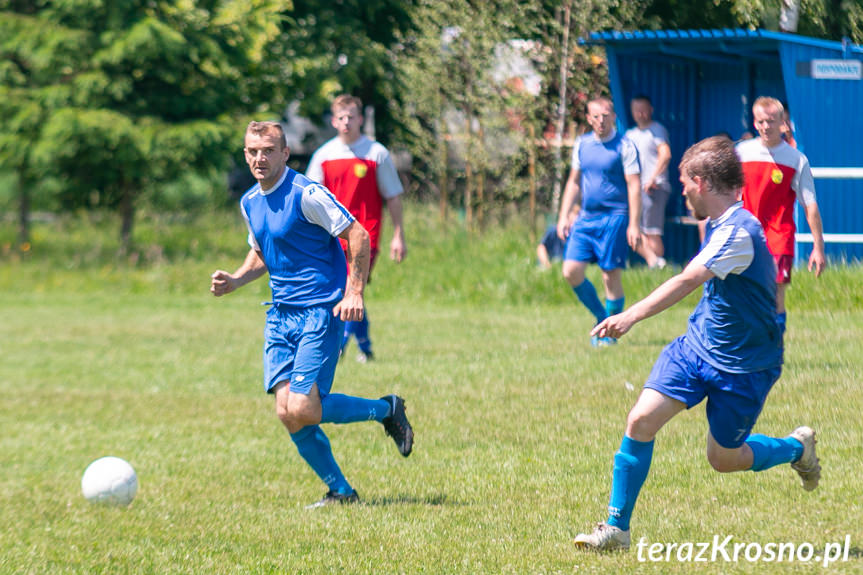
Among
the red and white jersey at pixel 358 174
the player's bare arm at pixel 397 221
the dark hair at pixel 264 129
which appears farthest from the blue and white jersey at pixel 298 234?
the player's bare arm at pixel 397 221

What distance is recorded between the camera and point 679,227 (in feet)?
54.4

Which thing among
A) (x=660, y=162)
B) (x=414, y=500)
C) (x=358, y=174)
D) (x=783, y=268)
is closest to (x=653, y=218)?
(x=660, y=162)

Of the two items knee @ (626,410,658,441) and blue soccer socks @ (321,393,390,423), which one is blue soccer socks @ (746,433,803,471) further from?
blue soccer socks @ (321,393,390,423)

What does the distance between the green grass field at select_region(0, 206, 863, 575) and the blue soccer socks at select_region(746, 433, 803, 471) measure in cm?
33

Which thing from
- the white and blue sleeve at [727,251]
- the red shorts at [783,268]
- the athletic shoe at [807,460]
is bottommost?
the athletic shoe at [807,460]

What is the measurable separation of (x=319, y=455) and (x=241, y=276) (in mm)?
1045

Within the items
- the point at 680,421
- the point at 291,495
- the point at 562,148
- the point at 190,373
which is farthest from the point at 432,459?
the point at 562,148

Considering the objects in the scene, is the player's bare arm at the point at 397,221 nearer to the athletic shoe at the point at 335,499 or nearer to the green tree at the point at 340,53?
the athletic shoe at the point at 335,499

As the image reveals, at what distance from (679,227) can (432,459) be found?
32.3 feet

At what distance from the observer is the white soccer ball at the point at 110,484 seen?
269 inches

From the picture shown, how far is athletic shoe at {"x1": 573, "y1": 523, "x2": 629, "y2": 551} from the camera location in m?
5.21

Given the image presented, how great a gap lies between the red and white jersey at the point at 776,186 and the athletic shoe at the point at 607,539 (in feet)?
13.7

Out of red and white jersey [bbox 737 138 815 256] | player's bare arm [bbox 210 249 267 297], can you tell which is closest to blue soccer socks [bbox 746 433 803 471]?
player's bare arm [bbox 210 249 267 297]

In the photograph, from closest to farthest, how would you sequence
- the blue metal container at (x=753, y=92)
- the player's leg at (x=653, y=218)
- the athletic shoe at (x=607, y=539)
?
1. the athletic shoe at (x=607, y=539)
2. the blue metal container at (x=753, y=92)
3. the player's leg at (x=653, y=218)
